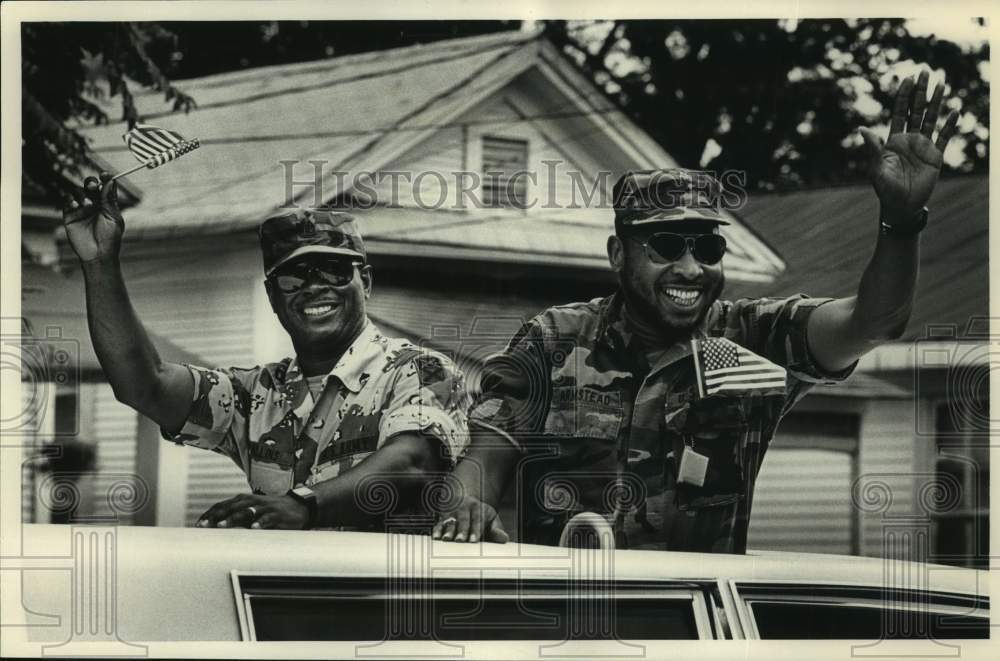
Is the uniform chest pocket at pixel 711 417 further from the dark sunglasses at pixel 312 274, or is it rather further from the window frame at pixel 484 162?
the dark sunglasses at pixel 312 274

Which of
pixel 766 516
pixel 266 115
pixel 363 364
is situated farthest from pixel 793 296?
pixel 266 115

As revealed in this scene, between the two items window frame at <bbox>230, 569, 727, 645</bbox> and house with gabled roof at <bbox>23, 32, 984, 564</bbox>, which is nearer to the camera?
window frame at <bbox>230, 569, 727, 645</bbox>

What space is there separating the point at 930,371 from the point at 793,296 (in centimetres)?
76

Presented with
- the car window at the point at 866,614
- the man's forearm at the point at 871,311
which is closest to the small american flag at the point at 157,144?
the man's forearm at the point at 871,311

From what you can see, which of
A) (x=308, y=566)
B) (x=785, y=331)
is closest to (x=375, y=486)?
(x=308, y=566)

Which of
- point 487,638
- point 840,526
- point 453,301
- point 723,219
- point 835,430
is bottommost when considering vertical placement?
point 487,638

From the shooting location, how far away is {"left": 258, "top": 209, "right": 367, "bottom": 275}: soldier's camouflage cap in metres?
6.07

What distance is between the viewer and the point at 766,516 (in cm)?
607

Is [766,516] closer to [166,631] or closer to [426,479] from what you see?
[426,479]

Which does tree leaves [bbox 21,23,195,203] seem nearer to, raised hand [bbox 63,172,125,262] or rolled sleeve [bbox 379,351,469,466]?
raised hand [bbox 63,172,125,262]

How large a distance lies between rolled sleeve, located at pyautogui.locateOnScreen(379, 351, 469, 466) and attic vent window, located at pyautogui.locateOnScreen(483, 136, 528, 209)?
79cm

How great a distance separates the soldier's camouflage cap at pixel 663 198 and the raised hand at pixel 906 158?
2.42 feet

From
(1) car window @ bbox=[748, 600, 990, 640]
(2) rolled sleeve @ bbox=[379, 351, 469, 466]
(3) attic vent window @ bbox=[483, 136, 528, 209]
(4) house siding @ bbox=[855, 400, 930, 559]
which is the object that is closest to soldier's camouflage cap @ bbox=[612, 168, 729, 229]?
(3) attic vent window @ bbox=[483, 136, 528, 209]

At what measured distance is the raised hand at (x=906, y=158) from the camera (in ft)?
19.7
